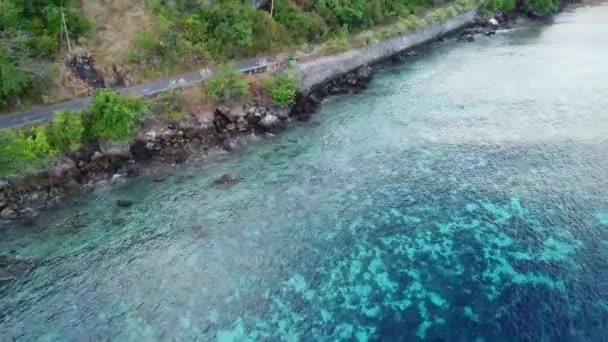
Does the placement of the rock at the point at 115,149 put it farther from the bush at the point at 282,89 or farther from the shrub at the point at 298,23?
the shrub at the point at 298,23

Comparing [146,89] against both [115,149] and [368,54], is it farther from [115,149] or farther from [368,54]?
[368,54]

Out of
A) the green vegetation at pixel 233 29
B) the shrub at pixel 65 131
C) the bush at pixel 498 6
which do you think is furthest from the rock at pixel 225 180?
the bush at pixel 498 6

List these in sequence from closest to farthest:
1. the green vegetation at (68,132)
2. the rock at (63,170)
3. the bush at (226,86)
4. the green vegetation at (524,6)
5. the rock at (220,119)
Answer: the green vegetation at (68,132) → the rock at (63,170) → the rock at (220,119) → the bush at (226,86) → the green vegetation at (524,6)

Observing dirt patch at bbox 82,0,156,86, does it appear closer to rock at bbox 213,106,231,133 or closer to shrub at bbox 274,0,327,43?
rock at bbox 213,106,231,133

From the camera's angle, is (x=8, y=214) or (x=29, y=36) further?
(x=29, y=36)

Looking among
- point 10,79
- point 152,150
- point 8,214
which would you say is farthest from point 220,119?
point 8,214

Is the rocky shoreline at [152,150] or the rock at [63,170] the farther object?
the rock at [63,170]
